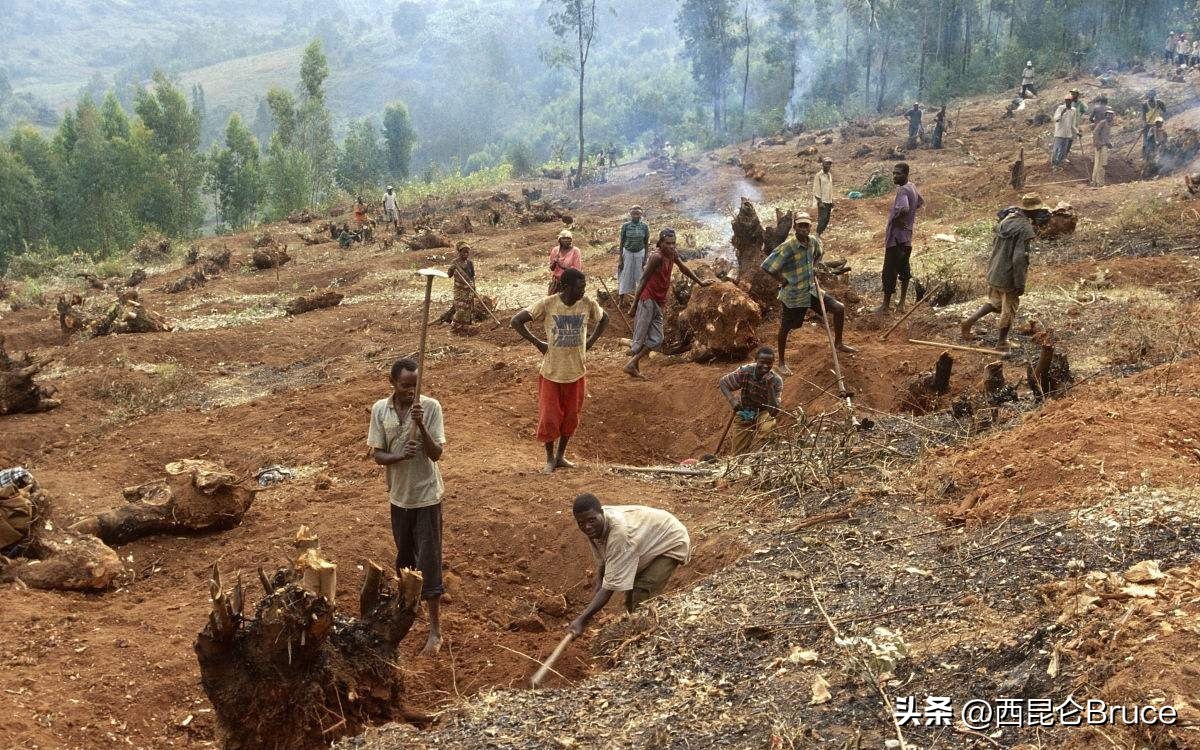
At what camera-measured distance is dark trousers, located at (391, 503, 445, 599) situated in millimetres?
4812

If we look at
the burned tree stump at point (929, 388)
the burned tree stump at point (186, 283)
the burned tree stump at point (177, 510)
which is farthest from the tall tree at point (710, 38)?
the burned tree stump at point (177, 510)

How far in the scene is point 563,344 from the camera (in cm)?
655

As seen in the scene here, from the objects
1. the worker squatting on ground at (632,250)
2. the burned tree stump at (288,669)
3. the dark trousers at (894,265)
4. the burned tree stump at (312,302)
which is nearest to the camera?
the burned tree stump at (288,669)

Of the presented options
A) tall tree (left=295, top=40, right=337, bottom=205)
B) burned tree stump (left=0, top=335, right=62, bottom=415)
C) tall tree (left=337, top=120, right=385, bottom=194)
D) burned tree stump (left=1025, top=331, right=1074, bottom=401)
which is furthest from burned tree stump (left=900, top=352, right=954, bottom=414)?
tall tree (left=337, top=120, right=385, bottom=194)

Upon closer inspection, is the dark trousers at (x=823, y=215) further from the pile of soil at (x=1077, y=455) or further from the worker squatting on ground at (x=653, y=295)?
the pile of soil at (x=1077, y=455)

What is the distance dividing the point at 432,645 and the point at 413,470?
0.96 metres

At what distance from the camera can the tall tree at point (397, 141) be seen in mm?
46656

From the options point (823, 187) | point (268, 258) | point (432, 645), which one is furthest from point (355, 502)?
point (268, 258)

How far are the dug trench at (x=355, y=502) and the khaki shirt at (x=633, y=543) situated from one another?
462mm

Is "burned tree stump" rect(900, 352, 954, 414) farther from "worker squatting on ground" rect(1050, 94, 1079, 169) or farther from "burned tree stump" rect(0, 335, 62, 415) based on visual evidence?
"worker squatting on ground" rect(1050, 94, 1079, 169)

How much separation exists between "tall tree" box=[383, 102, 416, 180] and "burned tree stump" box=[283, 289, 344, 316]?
3290cm

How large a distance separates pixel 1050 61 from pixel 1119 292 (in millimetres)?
26785

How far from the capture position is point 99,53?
130 m

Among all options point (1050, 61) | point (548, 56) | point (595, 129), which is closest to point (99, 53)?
point (595, 129)
